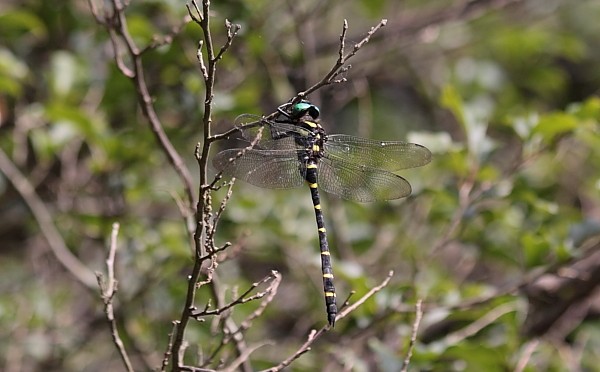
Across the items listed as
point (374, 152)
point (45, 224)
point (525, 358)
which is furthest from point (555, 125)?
point (45, 224)

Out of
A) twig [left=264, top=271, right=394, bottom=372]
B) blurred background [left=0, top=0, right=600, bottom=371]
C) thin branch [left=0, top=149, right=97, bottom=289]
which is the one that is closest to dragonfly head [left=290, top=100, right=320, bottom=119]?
blurred background [left=0, top=0, right=600, bottom=371]

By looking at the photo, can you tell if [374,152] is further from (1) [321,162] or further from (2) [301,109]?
(2) [301,109]

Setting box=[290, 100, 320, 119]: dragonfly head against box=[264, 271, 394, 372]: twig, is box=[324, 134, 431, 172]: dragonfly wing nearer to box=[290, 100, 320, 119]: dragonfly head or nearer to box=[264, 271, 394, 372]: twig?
box=[290, 100, 320, 119]: dragonfly head

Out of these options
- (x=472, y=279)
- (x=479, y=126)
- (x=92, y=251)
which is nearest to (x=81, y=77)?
(x=92, y=251)

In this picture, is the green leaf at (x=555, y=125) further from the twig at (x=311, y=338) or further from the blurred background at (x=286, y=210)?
the twig at (x=311, y=338)

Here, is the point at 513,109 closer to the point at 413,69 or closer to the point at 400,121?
the point at 413,69

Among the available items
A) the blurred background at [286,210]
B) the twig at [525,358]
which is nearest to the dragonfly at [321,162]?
the blurred background at [286,210]
